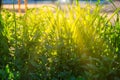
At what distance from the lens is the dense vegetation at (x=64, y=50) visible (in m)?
3.64

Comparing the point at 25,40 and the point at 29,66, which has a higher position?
the point at 25,40

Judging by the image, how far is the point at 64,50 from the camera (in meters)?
3.81

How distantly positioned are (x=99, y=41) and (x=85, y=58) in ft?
0.95

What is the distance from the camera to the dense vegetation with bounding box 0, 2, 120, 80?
3645mm

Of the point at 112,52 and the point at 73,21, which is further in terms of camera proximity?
the point at 73,21

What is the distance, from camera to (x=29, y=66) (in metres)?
3.92

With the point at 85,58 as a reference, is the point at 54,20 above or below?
above

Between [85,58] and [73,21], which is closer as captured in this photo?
[85,58]

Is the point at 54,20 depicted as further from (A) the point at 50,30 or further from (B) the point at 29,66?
(B) the point at 29,66

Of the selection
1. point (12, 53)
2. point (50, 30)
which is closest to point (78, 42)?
point (50, 30)

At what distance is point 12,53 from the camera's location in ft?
13.5

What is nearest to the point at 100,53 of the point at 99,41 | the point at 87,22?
the point at 99,41

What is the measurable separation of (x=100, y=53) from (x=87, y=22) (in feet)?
1.20

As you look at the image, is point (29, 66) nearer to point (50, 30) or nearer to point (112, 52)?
point (50, 30)
